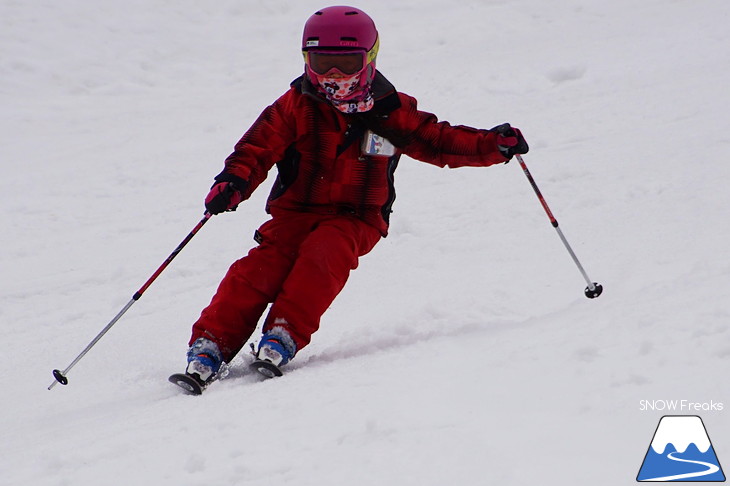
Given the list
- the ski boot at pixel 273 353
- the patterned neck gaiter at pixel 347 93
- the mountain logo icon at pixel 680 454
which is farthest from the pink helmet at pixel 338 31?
the mountain logo icon at pixel 680 454

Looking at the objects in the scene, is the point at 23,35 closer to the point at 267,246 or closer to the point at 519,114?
the point at 519,114

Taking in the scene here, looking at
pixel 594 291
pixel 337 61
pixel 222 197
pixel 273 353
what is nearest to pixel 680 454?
pixel 594 291

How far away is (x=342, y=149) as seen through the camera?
4.41 meters

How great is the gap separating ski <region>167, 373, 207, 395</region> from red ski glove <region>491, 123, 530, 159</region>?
6.42 feet

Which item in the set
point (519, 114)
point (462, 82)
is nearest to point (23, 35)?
point (462, 82)

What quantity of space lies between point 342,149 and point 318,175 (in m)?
0.18

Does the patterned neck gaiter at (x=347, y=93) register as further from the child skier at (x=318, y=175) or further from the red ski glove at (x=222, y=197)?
the red ski glove at (x=222, y=197)

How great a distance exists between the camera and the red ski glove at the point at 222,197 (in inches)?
159

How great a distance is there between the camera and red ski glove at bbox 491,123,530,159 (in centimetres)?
442

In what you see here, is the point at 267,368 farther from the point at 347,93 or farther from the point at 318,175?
the point at 347,93

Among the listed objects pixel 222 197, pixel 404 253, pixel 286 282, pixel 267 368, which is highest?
pixel 404 253

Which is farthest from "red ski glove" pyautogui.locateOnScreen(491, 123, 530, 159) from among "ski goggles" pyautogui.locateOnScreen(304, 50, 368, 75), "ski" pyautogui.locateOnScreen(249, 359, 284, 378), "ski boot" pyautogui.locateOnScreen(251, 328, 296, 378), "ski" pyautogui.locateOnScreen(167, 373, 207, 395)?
"ski" pyautogui.locateOnScreen(167, 373, 207, 395)

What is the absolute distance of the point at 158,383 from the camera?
410 cm

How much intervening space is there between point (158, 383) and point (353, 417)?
1486 millimetres
